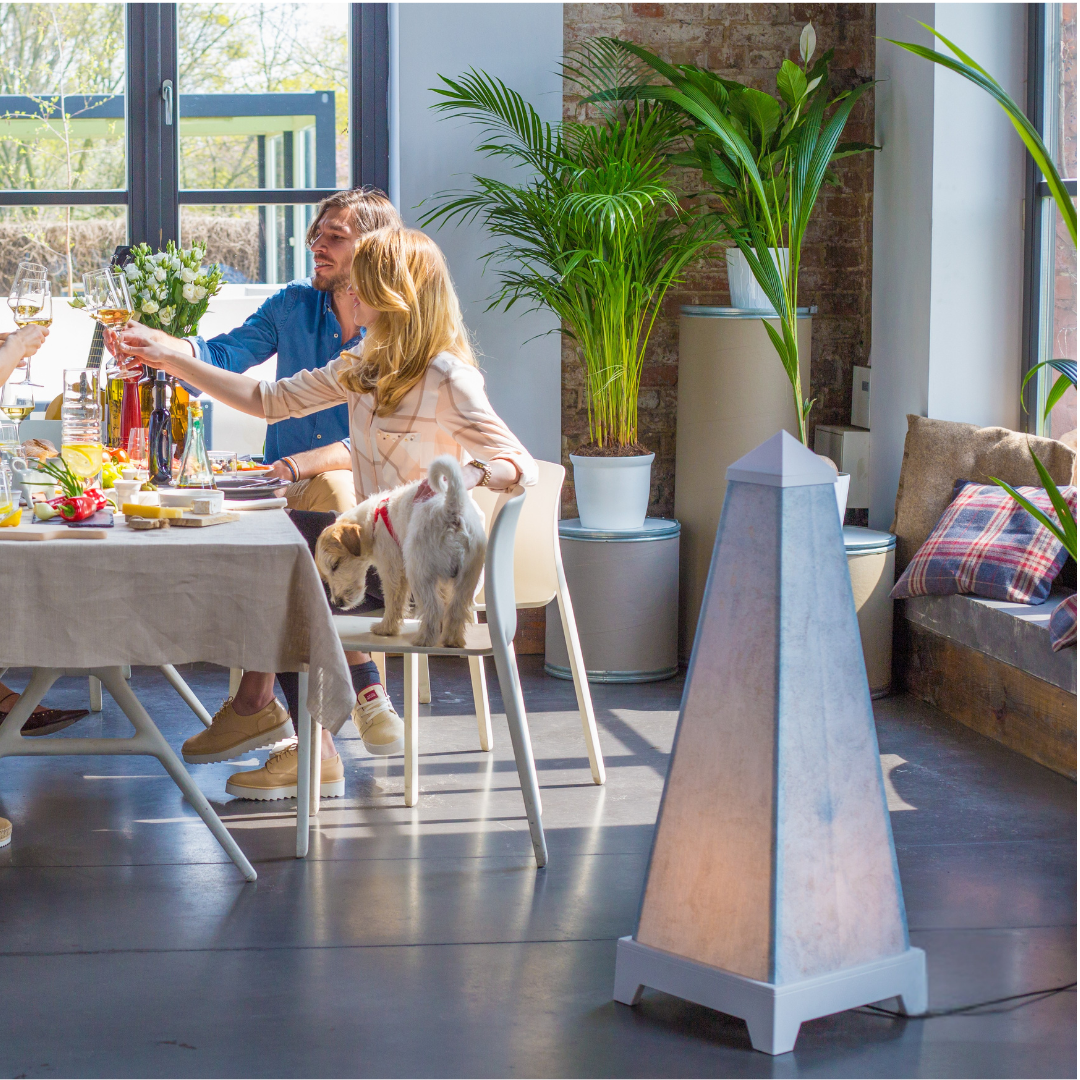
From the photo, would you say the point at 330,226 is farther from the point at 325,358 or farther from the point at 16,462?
the point at 16,462

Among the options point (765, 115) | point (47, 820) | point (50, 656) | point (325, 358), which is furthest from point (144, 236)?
point (50, 656)

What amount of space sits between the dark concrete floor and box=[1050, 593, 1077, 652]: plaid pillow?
1.14 feet

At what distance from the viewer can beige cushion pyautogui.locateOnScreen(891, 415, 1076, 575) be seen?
3.77m

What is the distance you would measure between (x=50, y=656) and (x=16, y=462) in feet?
1.90

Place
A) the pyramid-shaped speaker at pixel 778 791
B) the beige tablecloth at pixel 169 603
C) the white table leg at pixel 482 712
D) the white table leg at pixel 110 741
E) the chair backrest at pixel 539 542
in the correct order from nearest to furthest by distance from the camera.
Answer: the pyramid-shaped speaker at pixel 778 791, the beige tablecloth at pixel 169 603, the white table leg at pixel 110 741, the chair backrest at pixel 539 542, the white table leg at pixel 482 712

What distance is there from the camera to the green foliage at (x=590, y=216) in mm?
3984

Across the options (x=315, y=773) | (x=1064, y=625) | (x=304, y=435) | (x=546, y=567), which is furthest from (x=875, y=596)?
(x=315, y=773)

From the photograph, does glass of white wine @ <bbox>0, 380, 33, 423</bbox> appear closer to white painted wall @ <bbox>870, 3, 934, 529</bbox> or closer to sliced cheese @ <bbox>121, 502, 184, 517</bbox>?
sliced cheese @ <bbox>121, 502, 184, 517</bbox>

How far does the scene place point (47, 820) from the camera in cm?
291

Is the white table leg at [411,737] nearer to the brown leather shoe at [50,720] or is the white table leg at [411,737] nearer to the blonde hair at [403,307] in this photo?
the blonde hair at [403,307]

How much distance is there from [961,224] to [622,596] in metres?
1.51

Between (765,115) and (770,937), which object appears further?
(765,115)

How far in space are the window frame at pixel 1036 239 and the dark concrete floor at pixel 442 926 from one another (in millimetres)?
1089

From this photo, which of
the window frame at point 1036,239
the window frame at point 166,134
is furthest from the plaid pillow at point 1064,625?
the window frame at point 166,134
